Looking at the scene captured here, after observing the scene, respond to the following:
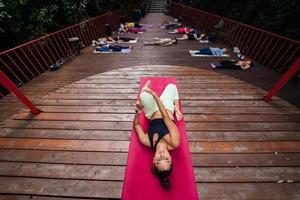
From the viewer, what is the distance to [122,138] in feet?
10.3

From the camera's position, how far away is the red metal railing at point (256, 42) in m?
5.78

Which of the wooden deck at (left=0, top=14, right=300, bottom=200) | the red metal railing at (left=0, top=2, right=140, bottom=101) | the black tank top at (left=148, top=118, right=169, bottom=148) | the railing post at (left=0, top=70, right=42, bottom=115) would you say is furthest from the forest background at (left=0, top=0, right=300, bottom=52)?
the black tank top at (left=148, top=118, right=169, bottom=148)

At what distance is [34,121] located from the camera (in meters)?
3.59

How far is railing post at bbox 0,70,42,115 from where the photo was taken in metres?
3.30

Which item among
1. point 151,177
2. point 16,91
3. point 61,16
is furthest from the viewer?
point 61,16

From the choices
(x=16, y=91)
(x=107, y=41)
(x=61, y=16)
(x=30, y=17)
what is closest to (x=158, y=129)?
(x=16, y=91)

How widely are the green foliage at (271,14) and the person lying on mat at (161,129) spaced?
5.47 m

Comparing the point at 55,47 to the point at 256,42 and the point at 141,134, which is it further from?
the point at 256,42

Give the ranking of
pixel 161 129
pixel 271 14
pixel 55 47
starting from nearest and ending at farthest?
pixel 161 129 → pixel 55 47 → pixel 271 14

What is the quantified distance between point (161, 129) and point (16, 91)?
2662 millimetres

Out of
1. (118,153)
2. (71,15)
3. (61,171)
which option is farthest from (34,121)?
(71,15)

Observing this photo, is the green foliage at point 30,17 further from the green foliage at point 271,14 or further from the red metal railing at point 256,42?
the green foliage at point 271,14

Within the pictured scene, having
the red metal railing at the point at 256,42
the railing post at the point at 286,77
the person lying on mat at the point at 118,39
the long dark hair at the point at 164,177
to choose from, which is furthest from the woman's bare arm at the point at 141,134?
the person lying on mat at the point at 118,39

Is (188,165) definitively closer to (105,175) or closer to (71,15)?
(105,175)
